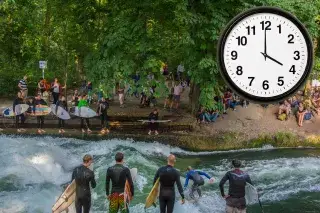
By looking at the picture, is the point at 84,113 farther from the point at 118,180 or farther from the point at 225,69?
the point at 225,69

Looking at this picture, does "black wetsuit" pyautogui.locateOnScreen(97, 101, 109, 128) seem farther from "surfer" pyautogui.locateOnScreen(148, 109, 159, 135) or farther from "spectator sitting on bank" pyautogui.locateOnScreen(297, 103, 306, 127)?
"spectator sitting on bank" pyautogui.locateOnScreen(297, 103, 306, 127)

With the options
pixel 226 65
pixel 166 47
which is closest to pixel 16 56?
pixel 166 47

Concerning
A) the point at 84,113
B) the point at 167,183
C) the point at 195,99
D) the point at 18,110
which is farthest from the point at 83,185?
the point at 195,99

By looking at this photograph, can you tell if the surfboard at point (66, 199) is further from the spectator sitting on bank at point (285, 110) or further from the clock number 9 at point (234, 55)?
the spectator sitting on bank at point (285, 110)

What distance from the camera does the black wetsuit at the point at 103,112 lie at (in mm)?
19031

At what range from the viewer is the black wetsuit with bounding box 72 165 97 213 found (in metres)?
8.66

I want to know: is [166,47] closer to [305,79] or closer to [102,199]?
[102,199]

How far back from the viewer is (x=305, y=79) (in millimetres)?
1954

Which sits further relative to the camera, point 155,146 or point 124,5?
point 124,5

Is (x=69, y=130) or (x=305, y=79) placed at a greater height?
(x=305, y=79)

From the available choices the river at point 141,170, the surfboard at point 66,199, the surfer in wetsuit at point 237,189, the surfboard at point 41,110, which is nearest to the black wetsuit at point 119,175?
the surfboard at point 66,199

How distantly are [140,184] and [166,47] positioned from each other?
301 inches

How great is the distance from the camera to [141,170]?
15094mm

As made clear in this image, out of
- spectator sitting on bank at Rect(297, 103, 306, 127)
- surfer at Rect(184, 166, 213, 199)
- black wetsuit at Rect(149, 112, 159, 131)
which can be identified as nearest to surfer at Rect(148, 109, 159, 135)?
black wetsuit at Rect(149, 112, 159, 131)
